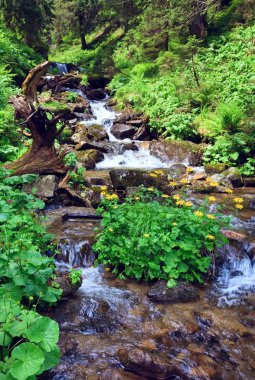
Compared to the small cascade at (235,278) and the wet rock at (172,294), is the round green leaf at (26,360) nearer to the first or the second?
the wet rock at (172,294)

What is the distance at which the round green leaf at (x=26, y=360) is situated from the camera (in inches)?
89.1

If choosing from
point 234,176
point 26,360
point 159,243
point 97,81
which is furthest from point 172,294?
point 97,81

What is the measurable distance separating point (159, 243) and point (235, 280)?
1.50 metres

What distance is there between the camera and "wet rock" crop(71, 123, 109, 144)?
40.7 feet

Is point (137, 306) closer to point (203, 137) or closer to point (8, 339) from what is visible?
point (8, 339)

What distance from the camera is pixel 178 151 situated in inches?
464

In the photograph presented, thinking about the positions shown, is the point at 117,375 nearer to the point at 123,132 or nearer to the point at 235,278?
the point at 235,278

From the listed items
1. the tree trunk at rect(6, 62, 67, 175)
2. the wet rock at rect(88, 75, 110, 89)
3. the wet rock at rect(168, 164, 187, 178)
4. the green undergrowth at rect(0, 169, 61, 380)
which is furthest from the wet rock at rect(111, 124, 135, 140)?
the green undergrowth at rect(0, 169, 61, 380)

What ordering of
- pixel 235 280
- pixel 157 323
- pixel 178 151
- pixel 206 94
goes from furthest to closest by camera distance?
1. pixel 206 94
2. pixel 178 151
3. pixel 235 280
4. pixel 157 323

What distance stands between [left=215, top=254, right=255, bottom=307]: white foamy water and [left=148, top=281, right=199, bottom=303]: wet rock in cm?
41

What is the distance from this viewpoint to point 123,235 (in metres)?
5.15

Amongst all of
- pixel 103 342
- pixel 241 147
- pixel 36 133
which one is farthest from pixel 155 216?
pixel 241 147

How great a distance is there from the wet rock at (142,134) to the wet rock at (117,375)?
36.6ft

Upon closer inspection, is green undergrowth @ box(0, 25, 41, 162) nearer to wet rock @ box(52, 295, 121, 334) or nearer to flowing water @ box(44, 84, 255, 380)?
flowing water @ box(44, 84, 255, 380)
